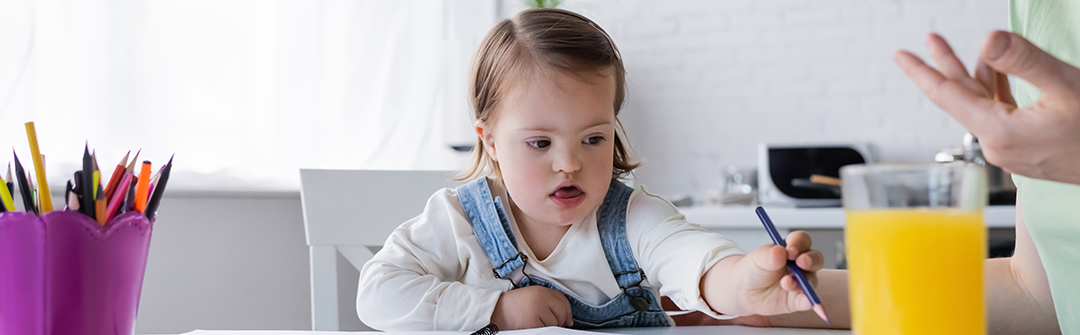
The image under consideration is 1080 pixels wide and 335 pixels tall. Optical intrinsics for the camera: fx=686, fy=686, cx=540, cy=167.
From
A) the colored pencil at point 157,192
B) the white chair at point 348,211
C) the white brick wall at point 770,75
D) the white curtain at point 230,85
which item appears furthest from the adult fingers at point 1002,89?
the white brick wall at point 770,75

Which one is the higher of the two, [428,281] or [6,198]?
[6,198]

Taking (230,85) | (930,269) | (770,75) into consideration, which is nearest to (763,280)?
(930,269)

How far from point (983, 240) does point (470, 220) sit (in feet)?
2.34

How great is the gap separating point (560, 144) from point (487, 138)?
0.61 feet

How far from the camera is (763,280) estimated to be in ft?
1.84

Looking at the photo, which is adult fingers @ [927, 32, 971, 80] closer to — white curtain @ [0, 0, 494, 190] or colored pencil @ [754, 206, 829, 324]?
colored pencil @ [754, 206, 829, 324]

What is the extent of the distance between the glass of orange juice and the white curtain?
192 centimetres

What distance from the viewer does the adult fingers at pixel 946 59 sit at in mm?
371

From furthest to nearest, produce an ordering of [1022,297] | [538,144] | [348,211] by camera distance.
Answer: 1. [348,211]
2. [538,144]
3. [1022,297]

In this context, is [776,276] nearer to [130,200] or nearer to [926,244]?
[926,244]

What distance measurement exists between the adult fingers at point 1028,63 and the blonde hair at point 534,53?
0.60 m

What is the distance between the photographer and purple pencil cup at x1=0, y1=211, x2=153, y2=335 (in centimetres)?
52

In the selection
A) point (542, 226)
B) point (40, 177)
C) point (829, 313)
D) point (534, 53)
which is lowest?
point (829, 313)

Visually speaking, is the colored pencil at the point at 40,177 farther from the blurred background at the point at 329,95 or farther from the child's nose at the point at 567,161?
the blurred background at the point at 329,95
